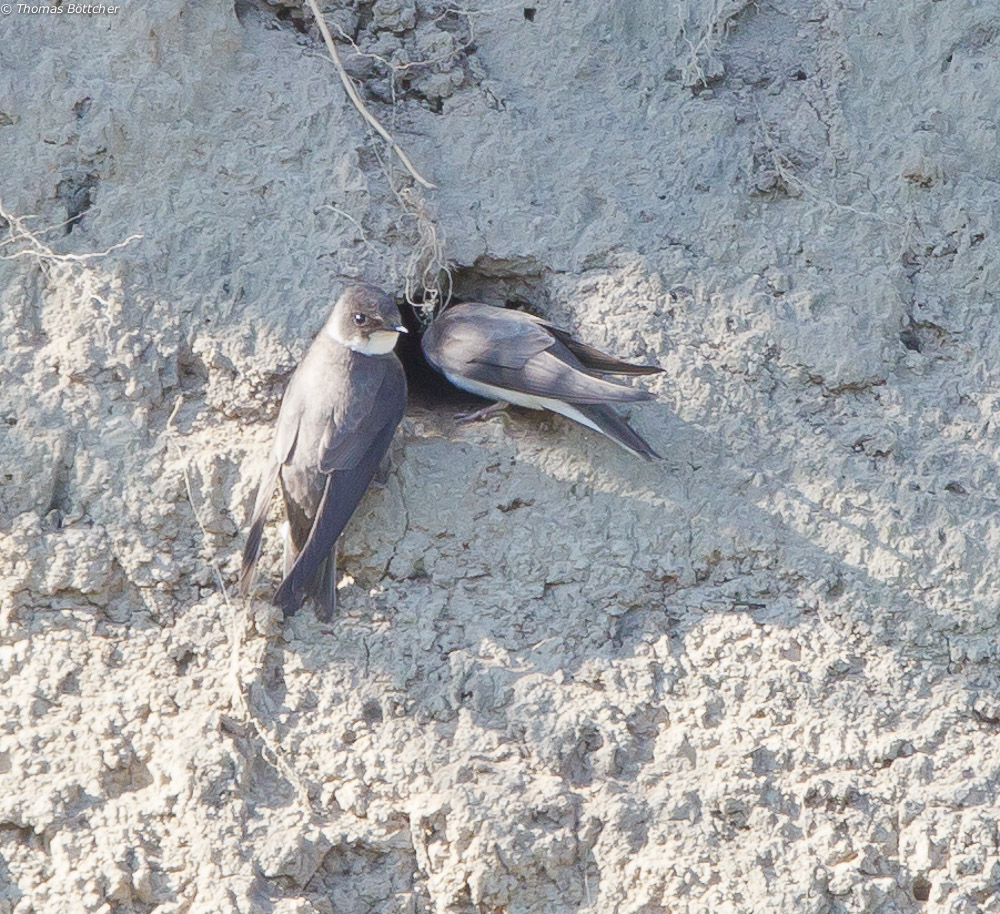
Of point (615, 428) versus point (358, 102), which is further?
point (358, 102)

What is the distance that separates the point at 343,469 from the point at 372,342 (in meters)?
0.33

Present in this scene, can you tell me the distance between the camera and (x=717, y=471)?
9.45 ft

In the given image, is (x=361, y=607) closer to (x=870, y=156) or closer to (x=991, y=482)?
(x=991, y=482)

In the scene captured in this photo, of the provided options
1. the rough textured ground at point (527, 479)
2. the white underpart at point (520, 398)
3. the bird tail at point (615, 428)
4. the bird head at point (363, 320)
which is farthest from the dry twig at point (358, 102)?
the bird tail at point (615, 428)

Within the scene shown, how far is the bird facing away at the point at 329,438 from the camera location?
2.69m

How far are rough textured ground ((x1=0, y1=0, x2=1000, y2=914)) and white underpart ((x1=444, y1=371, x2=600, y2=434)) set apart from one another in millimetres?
53

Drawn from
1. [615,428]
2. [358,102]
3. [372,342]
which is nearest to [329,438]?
[372,342]

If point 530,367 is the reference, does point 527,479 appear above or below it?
below

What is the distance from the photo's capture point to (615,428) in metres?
2.86

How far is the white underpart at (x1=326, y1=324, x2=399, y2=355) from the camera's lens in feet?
9.50

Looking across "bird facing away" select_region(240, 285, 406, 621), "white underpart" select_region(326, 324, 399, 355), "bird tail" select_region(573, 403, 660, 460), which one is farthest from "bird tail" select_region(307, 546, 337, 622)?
"bird tail" select_region(573, 403, 660, 460)

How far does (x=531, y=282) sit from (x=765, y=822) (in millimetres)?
1287

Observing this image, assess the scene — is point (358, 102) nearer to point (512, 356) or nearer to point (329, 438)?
point (512, 356)

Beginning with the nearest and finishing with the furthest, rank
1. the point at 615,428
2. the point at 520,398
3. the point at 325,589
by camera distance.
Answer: the point at 325,589 < the point at 615,428 < the point at 520,398
